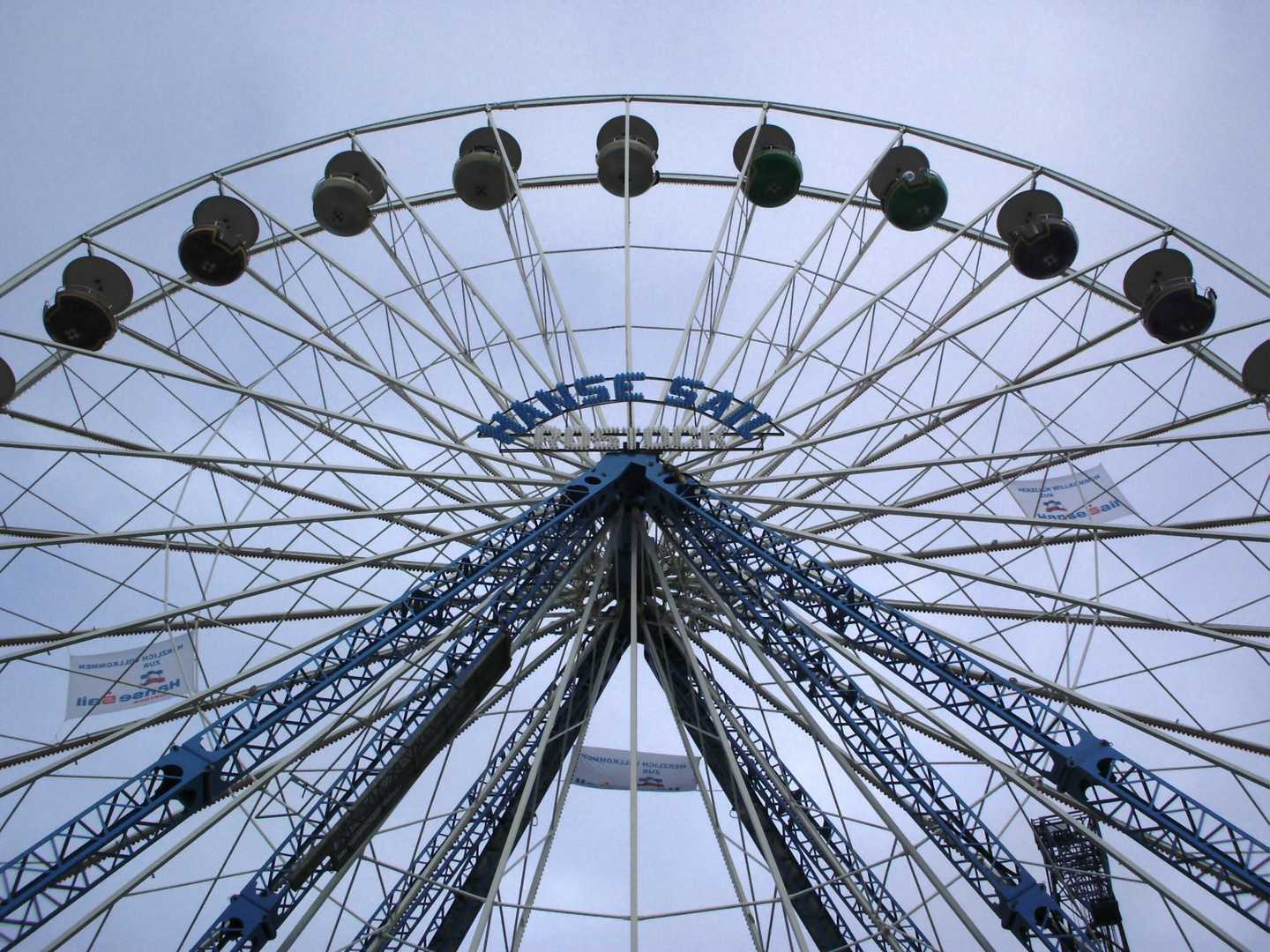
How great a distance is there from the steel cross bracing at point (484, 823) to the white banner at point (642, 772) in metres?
5.62

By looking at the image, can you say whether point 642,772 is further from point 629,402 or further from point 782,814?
point 629,402

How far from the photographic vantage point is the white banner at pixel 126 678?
20.4 m

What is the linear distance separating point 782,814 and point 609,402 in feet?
32.2

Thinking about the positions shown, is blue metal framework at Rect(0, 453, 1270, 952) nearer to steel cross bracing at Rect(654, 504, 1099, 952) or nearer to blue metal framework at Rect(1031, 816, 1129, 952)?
steel cross bracing at Rect(654, 504, 1099, 952)

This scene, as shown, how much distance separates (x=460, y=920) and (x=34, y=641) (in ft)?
34.0

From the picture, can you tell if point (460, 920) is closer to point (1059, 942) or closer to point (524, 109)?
point (1059, 942)

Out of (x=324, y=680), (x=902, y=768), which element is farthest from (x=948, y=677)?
(x=324, y=680)

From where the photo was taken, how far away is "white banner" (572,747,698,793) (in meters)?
28.0

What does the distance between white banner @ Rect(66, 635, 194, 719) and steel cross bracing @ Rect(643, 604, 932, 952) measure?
10181mm

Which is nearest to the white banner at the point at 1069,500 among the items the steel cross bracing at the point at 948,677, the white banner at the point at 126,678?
the steel cross bracing at the point at 948,677

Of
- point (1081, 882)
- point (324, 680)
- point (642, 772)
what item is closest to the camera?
point (324, 680)

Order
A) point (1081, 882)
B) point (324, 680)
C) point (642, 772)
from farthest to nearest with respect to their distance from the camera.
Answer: point (1081, 882), point (642, 772), point (324, 680)

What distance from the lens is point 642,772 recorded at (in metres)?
28.7

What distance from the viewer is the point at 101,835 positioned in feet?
50.4
